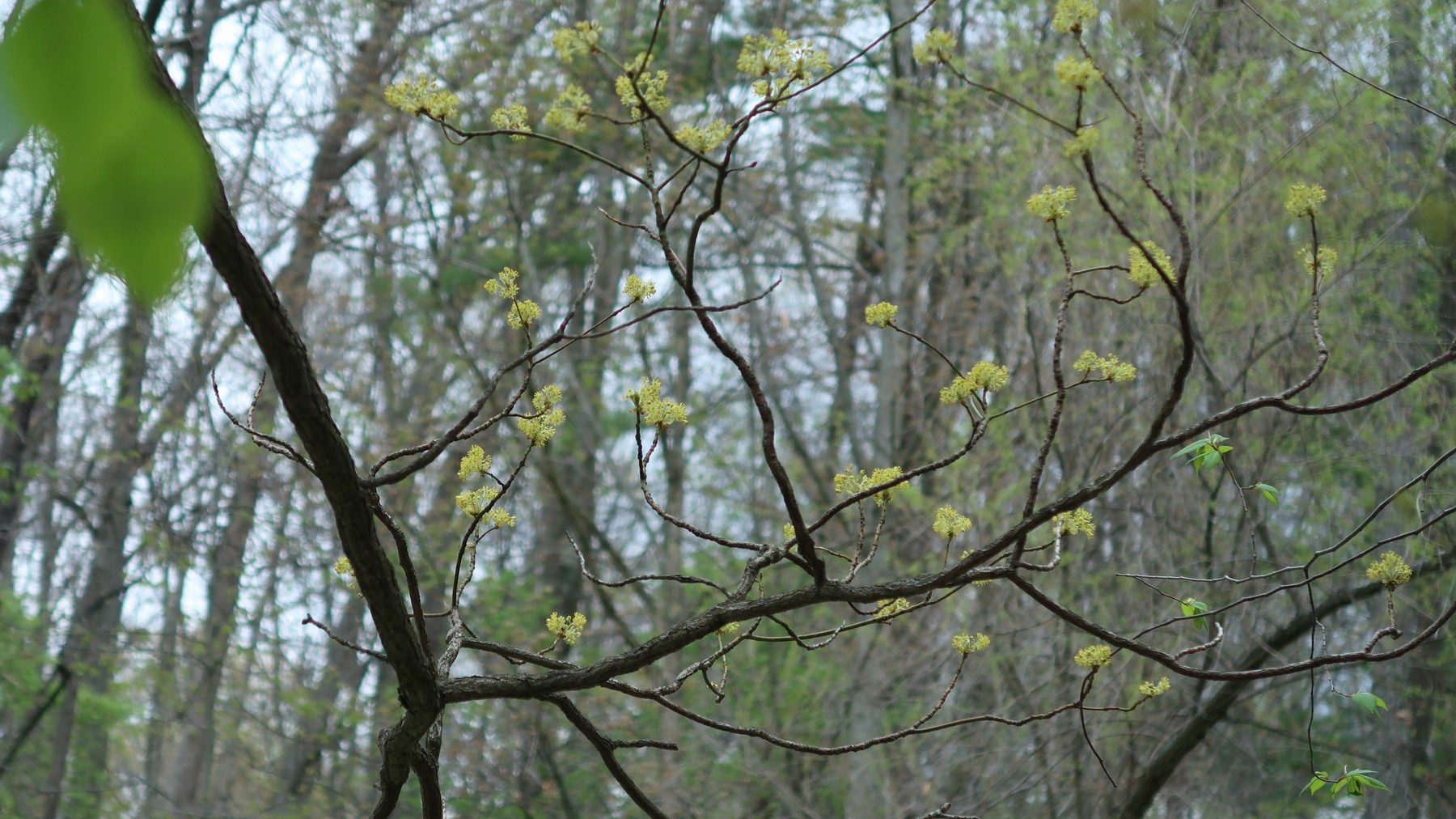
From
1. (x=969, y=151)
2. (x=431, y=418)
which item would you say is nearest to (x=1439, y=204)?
(x=969, y=151)

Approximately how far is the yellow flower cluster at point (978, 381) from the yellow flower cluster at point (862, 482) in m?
0.20

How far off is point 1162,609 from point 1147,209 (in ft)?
6.82

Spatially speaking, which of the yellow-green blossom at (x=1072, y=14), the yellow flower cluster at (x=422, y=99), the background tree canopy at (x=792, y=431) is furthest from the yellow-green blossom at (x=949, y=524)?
the yellow flower cluster at (x=422, y=99)

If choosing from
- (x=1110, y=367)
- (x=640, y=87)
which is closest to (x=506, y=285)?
(x=640, y=87)

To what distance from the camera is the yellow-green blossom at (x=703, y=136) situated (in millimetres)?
1775

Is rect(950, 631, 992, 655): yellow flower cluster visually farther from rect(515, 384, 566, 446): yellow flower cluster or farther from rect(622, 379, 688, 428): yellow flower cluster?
rect(515, 384, 566, 446): yellow flower cluster

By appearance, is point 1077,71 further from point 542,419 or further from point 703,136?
point 542,419

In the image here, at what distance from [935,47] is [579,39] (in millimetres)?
575

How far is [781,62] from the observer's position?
1731mm

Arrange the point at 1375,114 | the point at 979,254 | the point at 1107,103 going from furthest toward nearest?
the point at 979,254 < the point at 1107,103 < the point at 1375,114

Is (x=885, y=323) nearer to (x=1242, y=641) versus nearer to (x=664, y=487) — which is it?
(x=1242, y=641)

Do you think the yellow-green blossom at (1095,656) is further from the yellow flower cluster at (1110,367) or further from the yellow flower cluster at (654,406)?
the yellow flower cluster at (654,406)

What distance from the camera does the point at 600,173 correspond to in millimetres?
9812

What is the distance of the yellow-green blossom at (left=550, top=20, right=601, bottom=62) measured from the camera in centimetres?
174
